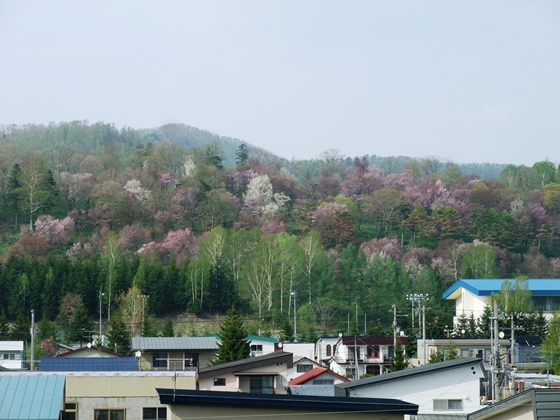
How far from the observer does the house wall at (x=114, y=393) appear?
1522 centimetres

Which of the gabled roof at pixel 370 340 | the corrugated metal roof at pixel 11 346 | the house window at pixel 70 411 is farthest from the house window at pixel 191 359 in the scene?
the house window at pixel 70 411

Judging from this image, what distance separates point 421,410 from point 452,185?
226 ft

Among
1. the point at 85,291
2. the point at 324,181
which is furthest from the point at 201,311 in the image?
the point at 324,181

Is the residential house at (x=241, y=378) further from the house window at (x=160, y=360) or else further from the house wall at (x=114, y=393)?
the house wall at (x=114, y=393)

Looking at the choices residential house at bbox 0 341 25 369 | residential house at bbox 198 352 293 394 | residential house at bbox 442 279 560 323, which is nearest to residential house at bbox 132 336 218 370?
residential house at bbox 198 352 293 394

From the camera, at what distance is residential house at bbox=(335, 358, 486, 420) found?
17391mm

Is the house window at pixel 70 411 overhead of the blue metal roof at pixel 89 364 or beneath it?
beneath

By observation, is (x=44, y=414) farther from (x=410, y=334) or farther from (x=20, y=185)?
(x=20, y=185)

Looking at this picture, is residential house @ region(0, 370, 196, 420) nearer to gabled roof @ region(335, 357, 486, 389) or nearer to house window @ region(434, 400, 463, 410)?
gabled roof @ region(335, 357, 486, 389)

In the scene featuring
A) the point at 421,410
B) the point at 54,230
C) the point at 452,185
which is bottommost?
the point at 421,410

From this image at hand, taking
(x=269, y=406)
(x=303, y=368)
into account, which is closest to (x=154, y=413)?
(x=269, y=406)

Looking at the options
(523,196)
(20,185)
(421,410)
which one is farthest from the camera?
(523,196)

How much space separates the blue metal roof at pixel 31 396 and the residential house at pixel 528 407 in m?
5.13

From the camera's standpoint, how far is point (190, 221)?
72438 mm
